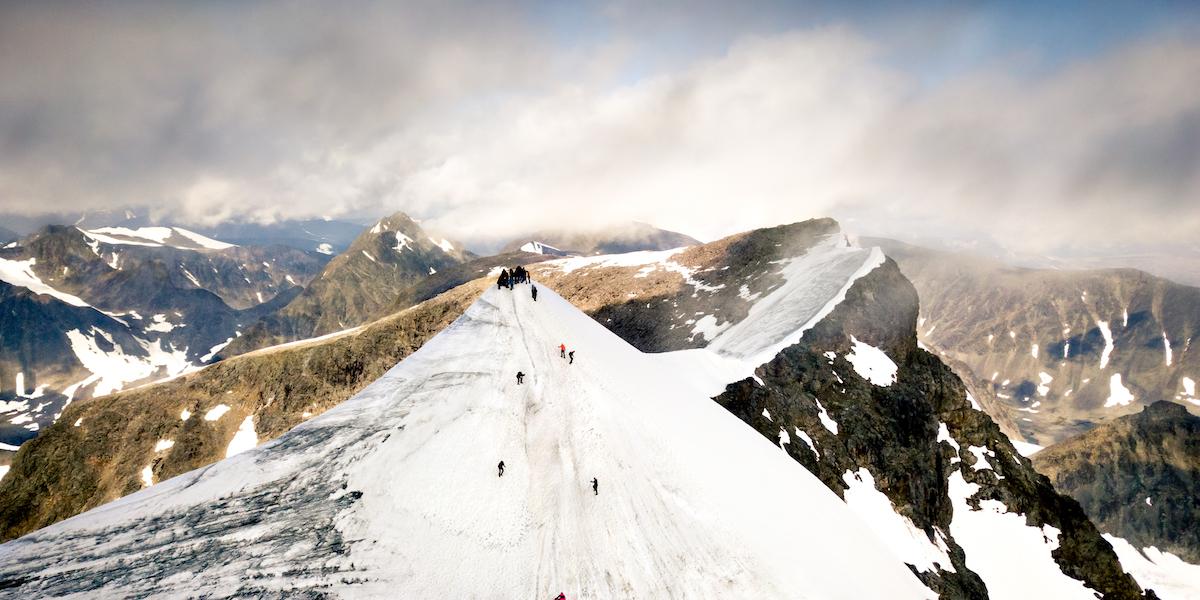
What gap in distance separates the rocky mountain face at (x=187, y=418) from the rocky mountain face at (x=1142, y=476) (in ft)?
720

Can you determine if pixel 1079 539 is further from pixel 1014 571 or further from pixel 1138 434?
pixel 1138 434

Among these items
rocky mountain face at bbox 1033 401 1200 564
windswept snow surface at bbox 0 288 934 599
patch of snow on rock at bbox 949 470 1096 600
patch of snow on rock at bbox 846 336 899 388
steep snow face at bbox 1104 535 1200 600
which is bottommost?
steep snow face at bbox 1104 535 1200 600

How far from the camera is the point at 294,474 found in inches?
754

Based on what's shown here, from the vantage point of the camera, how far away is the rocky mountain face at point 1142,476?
142625mm

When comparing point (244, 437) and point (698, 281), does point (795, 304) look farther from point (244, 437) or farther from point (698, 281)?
point (244, 437)

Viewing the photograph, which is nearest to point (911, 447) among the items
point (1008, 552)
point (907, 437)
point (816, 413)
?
point (907, 437)

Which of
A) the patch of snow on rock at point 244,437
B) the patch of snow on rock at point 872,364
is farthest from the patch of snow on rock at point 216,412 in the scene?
the patch of snow on rock at point 872,364

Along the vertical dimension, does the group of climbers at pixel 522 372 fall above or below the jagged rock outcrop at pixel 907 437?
above

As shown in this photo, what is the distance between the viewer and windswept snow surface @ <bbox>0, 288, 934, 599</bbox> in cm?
1556

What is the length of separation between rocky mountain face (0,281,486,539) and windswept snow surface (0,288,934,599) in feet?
314

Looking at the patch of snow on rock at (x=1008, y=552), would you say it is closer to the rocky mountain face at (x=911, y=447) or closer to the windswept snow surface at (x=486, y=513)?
the rocky mountain face at (x=911, y=447)

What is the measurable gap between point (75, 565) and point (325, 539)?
6.84 meters

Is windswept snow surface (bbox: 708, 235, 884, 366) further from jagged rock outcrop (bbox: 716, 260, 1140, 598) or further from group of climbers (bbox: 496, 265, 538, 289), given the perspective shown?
group of climbers (bbox: 496, 265, 538, 289)

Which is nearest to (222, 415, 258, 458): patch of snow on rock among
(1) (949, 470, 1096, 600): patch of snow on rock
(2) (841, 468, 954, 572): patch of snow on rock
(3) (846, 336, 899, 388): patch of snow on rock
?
(2) (841, 468, 954, 572): patch of snow on rock
